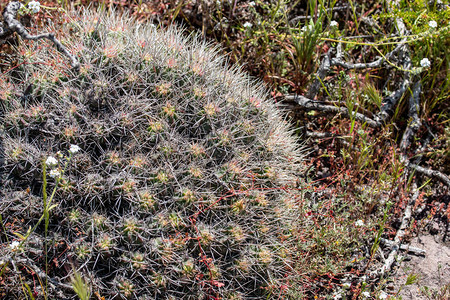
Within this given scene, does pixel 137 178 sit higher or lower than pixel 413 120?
lower

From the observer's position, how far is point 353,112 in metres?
4.32

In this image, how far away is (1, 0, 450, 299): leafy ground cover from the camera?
350cm

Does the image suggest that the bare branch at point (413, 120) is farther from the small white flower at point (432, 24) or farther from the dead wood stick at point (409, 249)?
the dead wood stick at point (409, 249)

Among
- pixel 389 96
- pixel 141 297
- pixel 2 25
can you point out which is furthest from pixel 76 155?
pixel 389 96

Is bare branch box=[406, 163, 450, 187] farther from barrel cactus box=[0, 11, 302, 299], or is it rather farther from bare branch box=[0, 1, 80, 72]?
bare branch box=[0, 1, 80, 72]

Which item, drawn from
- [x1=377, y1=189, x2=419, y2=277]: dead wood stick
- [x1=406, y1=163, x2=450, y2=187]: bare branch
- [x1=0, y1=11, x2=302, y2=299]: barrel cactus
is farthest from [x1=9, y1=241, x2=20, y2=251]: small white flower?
[x1=406, y1=163, x2=450, y2=187]: bare branch

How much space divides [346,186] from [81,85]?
255 cm

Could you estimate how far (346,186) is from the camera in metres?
3.98

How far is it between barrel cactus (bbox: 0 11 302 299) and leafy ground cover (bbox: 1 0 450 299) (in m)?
0.67

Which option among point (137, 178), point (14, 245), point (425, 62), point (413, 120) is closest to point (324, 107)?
point (413, 120)

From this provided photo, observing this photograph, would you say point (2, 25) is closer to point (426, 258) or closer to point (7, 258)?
point (7, 258)

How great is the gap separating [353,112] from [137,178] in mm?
2576

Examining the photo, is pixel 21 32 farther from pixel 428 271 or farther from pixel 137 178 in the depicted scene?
pixel 428 271

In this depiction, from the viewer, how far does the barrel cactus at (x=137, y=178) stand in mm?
2510
